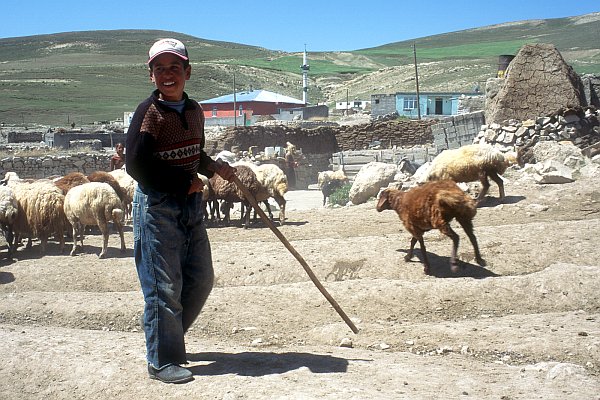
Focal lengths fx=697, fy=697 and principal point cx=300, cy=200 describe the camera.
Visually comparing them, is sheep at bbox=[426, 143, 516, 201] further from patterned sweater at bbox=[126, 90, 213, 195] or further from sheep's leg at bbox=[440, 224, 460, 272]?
patterned sweater at bbox=[126, 90, 213, 195]

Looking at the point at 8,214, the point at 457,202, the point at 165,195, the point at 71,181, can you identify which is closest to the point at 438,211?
the point at 457,202

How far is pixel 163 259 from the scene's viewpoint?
426 cm

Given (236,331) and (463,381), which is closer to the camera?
(463,381)

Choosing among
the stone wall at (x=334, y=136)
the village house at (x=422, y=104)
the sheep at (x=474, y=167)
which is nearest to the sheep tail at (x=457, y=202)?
the sheep at (x=474, y=167)

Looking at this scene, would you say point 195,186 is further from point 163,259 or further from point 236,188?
point 236,188

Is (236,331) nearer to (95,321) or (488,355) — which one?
(95,321)

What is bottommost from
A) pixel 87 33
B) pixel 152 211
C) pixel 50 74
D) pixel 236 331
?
pixel 236 331

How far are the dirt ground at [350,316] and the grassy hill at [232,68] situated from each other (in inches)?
2031

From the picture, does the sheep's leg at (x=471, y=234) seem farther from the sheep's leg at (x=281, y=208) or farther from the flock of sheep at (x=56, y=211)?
the flock of sheep at (x=56, y=211)

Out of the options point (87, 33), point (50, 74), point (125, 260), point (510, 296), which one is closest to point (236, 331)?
point (510, 296)

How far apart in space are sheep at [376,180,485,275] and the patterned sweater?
4224 mm

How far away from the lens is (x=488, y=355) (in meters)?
5.34

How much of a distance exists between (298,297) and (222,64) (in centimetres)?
10078

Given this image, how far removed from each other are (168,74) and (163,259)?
1.13m
